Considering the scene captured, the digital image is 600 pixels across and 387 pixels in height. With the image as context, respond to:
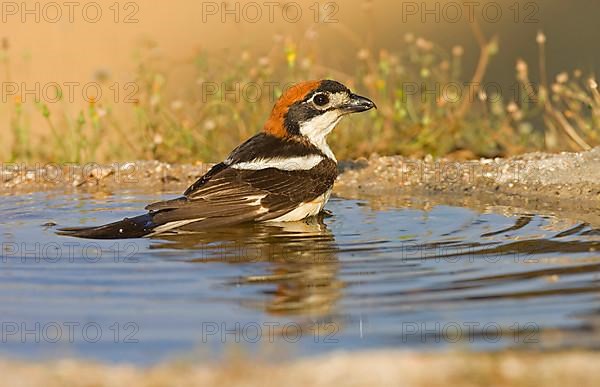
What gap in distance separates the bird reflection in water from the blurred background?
2695 millimetres

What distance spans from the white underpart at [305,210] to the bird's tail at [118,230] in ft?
3.27

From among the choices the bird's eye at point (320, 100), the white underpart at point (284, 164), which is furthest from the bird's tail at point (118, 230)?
the bird's eye at point (320, 100)

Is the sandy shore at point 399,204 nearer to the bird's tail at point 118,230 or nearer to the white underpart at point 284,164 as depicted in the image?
the white underpart at point 284,164

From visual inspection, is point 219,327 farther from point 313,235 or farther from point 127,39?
point 127,39

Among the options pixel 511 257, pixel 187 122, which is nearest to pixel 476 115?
pixel 187 122

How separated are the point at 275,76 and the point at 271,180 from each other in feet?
→ 18.2

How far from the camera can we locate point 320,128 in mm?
8906

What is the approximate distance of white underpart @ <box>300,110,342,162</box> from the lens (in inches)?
347

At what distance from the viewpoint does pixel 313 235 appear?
7.74 meters

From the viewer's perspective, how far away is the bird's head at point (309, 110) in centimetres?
879

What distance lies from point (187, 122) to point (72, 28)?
8047 millimetres

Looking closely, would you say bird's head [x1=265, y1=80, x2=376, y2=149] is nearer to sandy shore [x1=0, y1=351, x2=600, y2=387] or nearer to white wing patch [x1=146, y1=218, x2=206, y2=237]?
white wing patch [x1=146, y1=218, x2=206, y2=237]

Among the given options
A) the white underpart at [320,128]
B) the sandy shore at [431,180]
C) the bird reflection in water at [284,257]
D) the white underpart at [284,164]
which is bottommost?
the bird reflection in water at [284,257]

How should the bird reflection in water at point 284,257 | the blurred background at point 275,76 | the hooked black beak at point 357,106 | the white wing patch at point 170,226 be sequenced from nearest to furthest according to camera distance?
the bird reflection in water at point 284,257 → the white wing patch at point 170,226 → the hooked black beak at point 357,106 → the blurred background at point 275,76
